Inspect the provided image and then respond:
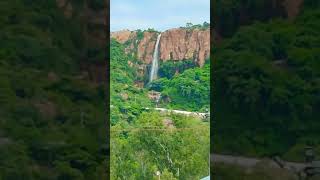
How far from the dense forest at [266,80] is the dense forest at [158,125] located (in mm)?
7982

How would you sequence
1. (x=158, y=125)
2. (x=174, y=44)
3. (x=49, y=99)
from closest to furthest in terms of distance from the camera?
(x=49, y=99), (x=158, y=125), (x=174, y=44)

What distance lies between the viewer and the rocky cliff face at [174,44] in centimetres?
1342

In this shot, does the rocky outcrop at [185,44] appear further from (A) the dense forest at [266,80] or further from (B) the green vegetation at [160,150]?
(A) the dense forest at [266,80]

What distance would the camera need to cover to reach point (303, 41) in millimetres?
3934

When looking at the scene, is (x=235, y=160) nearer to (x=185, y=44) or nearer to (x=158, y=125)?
(x=158, y=125)

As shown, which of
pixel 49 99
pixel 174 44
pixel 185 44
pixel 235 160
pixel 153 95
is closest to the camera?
pixel 235 160

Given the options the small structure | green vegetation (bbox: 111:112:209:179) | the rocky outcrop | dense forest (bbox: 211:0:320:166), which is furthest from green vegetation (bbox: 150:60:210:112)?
dense forest (bbox: 211:0:320:166)

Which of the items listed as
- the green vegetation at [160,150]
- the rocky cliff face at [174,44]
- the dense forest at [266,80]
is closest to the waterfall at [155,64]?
the rocky cliff face at [174,44]

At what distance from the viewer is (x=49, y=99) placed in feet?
13.5

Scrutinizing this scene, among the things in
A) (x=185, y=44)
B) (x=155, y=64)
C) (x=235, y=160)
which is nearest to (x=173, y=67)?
(x=155, y=64)

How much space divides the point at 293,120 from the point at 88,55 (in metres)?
1.45

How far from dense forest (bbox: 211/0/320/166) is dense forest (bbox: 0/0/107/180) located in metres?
0.84

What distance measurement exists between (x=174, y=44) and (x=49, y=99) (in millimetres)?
9490

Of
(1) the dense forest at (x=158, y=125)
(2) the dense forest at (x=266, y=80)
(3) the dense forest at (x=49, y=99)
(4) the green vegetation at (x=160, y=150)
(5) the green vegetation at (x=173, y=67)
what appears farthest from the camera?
(5) the green vegetation at (x=173, y=67)
